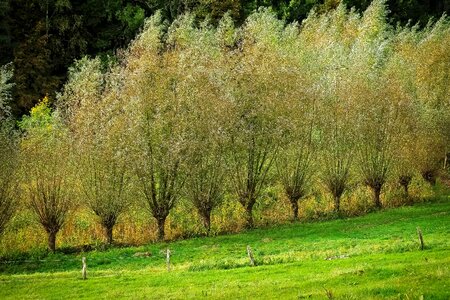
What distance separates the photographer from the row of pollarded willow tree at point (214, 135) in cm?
3744

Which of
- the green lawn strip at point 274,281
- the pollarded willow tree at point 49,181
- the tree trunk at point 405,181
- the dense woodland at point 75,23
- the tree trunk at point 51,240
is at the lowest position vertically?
the green lawn strip at point 274,281

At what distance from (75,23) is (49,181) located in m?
47.9

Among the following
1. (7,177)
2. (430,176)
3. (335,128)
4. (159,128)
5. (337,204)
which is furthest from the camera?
(430,176)

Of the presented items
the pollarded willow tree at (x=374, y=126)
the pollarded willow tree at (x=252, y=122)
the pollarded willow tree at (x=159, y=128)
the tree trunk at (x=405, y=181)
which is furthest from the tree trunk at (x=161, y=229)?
the tree trunk at (x=405, y=181)

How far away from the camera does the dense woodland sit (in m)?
70.1

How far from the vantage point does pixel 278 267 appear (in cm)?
2478

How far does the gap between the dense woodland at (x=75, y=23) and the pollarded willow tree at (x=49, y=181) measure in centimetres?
3076

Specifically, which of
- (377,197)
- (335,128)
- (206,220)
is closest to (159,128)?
(206,220)

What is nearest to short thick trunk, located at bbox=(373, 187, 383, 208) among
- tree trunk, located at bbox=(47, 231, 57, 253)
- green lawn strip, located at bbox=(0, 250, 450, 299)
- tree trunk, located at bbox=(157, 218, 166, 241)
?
tree trunk, located at bbox=(157, 218, 166, 241)

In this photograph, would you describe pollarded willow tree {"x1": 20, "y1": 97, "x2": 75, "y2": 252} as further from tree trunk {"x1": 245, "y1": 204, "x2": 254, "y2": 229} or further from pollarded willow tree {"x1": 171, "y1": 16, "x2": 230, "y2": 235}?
tree trunk {"x1": 245, "y1": 204, "x2": 254, "y2": 229}

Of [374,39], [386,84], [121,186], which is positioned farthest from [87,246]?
[374,39]

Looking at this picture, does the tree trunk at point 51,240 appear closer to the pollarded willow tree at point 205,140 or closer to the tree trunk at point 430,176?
the pollarded willow tree at point 205,140

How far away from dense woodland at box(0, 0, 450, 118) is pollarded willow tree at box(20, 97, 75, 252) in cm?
3076

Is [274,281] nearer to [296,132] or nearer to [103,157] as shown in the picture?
[103,157]
